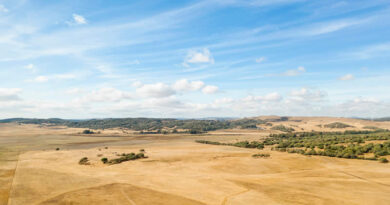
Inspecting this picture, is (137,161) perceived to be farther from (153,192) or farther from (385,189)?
(385,189)

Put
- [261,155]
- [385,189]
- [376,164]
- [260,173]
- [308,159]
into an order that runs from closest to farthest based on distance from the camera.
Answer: [385,189] → [260,173] → [376,164] → [308,159] → [261,155]

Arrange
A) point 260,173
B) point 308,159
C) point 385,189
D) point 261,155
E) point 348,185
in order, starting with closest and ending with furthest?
point 385,189 → point 348,185 → point 260,173 → point 308,159 → point 261,155

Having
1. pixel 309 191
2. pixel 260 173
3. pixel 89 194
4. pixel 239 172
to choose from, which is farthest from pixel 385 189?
pixel 89 194

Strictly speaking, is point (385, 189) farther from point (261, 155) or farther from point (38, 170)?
point (38, 170)

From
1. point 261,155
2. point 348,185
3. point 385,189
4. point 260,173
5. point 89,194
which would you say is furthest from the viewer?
point 261,155

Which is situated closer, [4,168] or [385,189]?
[385,189]

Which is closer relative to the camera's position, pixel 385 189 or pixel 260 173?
pixel 385 189

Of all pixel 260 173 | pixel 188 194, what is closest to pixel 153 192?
pixel 188 194

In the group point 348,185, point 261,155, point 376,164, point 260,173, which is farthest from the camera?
point 261,155
